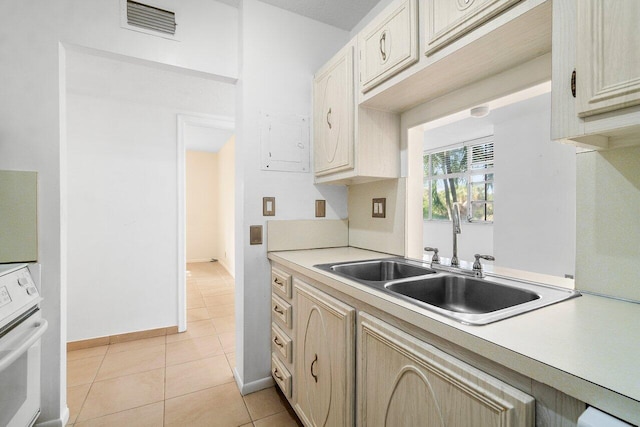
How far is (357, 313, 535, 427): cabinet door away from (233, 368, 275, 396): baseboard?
1.06m

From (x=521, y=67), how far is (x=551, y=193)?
2.65ft

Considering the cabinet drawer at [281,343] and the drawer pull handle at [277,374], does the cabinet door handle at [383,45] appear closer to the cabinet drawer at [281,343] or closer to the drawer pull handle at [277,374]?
the cabinet drawer at [281,343]

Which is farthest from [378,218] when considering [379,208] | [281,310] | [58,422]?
[58,422]

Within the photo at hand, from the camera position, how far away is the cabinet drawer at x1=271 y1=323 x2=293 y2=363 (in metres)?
1.59

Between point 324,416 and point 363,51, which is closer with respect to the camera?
point 324,416

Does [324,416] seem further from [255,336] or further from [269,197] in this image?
[269,197]

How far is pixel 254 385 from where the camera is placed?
1.85m

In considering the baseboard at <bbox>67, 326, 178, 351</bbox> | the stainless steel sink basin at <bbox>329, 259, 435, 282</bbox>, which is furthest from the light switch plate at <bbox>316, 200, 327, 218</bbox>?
the baseboard at <bbox>67, 326, 178, 351</bbox>

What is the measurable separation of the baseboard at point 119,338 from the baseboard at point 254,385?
1237mm

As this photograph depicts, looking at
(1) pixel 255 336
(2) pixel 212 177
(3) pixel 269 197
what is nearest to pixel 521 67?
(3) pixel 269 197

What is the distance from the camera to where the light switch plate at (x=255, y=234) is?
185cm

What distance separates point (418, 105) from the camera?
1.62 m

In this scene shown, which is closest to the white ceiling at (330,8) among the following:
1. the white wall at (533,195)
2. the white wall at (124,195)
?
the white wall at (124,195)

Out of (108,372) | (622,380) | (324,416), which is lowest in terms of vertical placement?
(108,372)
